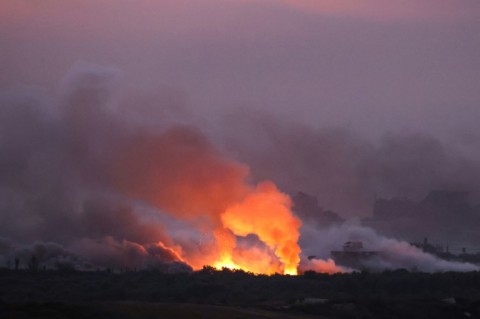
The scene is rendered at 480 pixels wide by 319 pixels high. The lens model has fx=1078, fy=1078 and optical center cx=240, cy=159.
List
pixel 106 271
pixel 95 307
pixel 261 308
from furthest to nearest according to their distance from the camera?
pixel 106 271, pixel 261 308, pixel 95 307

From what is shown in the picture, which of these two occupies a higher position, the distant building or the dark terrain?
the distant building

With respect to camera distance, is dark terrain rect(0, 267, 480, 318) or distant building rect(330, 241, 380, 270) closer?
dark terrain rect(0, 267, 480, 318)

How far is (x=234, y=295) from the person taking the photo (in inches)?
5369

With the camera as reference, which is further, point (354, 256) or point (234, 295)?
point (354, 256)

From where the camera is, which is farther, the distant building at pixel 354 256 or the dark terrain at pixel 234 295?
the distant building at pixel 354 256

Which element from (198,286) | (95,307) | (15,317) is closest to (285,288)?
(198,286)

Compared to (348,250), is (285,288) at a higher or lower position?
lower

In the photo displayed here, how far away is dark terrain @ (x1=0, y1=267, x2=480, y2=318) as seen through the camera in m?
104

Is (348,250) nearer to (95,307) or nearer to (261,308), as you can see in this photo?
(261,308)

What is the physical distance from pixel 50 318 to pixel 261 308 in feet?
106

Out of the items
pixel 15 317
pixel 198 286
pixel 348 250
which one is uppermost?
pixel 348 250

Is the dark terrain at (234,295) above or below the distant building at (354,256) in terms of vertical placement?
below

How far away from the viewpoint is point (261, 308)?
118 m

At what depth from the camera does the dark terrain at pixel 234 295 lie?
104 meters
